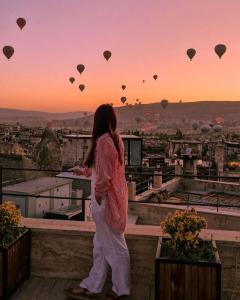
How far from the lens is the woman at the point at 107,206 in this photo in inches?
148

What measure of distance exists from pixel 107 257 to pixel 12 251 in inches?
38.7

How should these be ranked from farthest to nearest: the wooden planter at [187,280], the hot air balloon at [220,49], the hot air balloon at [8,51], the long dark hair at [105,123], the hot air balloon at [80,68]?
1. the hot air balloon at [80,68]
2. the hot air balloon at [220,49]
3. the hot air balloon at [8,51]
4. the long dark hair at [105,123]
5. the wooden planter at [187,280]

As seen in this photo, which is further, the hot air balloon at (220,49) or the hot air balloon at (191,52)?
the hot air balloon at (191,52)

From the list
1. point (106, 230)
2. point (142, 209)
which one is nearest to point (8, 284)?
point (106, 230)

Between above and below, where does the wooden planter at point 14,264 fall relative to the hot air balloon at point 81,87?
below

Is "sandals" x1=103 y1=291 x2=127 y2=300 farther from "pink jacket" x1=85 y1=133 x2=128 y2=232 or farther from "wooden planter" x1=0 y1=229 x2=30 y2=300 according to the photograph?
"wooden planter" x1=0 y1=229 x2=30 y2=300

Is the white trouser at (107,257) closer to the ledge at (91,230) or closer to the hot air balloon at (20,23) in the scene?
the ledge at (91,230)

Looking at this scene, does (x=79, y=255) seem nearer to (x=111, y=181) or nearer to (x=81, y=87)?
(x=111, y=181)

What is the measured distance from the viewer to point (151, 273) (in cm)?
448

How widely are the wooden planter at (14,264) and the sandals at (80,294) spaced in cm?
60

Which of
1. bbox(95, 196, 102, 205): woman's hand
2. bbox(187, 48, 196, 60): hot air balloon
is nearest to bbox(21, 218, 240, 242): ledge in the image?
bbox(95, 196, 102, 205): woman's hand

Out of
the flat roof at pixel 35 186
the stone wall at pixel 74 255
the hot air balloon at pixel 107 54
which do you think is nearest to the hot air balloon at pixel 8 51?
the hot air balloon at pixel 107 54

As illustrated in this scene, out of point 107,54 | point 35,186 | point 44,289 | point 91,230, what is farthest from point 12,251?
point 107,54

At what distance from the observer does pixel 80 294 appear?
13.4 feet
